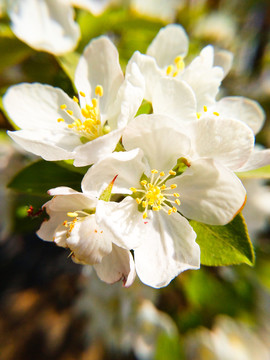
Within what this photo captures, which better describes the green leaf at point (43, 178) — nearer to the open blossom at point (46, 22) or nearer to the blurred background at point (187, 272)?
the blurred background at point (187, 272)

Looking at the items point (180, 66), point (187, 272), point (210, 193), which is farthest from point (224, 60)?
point (187, 272)

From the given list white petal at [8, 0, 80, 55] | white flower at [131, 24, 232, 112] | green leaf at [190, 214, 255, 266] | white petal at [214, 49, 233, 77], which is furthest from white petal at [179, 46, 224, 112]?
white petal at [8, 0, 80, 55]

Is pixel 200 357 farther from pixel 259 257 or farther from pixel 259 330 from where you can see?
pixel 259 257

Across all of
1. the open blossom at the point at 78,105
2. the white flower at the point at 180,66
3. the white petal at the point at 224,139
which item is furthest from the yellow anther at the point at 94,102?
the white petal at the point at 224,139

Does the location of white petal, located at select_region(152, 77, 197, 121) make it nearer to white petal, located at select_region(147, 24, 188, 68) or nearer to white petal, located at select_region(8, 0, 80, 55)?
white petal, located at select_region(147, 24, 188, 68)

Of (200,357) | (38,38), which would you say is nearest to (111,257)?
(38,38)
